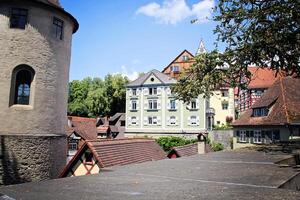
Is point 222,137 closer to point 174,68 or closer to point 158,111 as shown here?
point 158,111

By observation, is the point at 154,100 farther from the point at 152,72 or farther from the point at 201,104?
the point at 201,104

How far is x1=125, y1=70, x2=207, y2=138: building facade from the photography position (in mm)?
47531

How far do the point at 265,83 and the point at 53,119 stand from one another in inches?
1477

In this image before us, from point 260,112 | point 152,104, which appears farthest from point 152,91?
point 260,112

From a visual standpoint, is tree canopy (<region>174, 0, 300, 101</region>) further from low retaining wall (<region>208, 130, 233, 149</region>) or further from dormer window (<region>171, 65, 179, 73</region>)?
dormer window (<region>171, 65, 179, 73</region>)

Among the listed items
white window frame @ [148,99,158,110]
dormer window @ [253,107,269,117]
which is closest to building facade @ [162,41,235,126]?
white window frame @ [148,99,158,110]

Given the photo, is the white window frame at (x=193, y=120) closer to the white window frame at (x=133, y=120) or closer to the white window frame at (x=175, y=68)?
the white window frame at (x=133, y=120)

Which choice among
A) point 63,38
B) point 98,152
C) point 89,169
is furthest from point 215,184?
point 63,38

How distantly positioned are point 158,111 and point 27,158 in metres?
33.0

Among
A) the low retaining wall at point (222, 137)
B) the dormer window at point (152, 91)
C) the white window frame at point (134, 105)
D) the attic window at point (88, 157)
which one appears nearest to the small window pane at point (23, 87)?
the attic window at point (88, 157)

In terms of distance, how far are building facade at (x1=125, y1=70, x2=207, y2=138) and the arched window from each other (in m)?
30.2

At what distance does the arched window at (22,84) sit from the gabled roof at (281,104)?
896 inches

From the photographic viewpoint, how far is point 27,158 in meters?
17.9

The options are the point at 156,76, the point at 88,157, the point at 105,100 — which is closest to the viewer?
the point at 88,157
